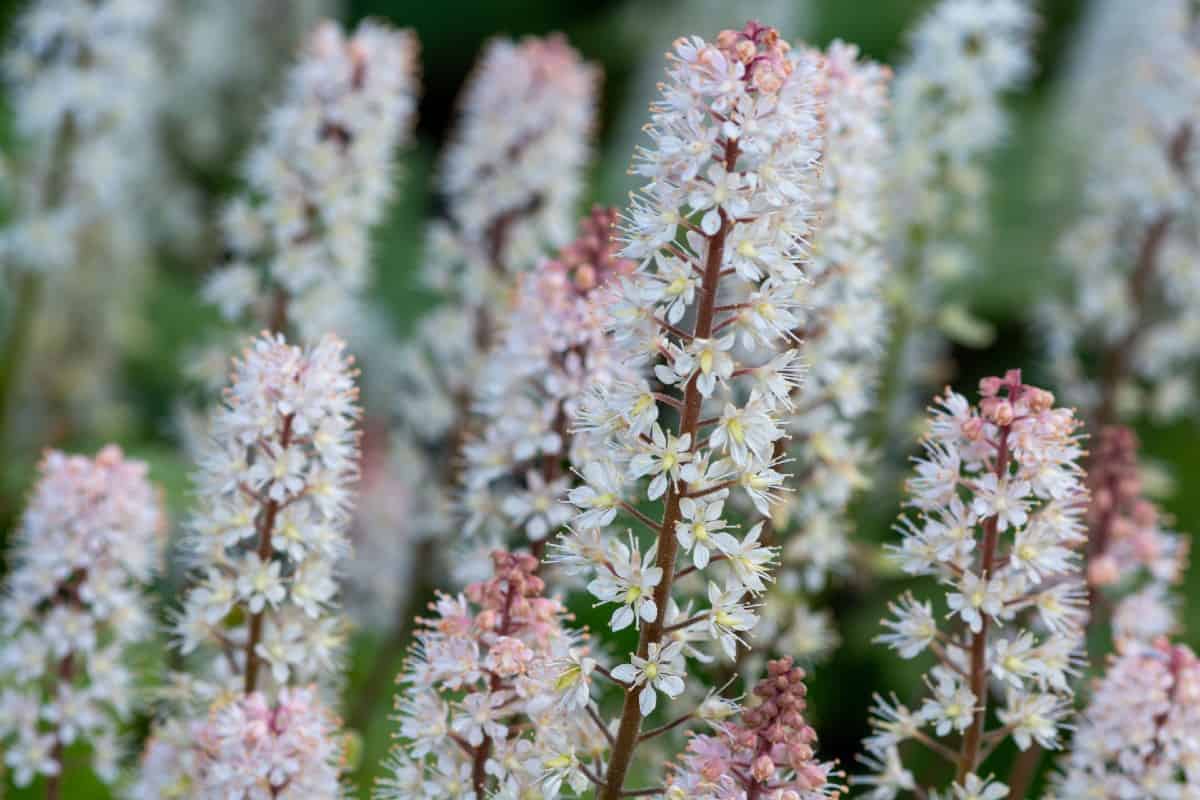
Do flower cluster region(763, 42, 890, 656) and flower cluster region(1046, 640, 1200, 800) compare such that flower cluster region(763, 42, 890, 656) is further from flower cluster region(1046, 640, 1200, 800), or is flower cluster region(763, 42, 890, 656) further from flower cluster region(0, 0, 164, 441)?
flower cluster region(0, 0, 164, 441)

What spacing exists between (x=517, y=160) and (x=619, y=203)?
2.11 meters

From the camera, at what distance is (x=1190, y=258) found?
12.0 feet

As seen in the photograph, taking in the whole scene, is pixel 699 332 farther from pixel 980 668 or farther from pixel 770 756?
pixel 980 668

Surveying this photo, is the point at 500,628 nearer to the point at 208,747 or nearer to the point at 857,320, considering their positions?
the point at 208,747

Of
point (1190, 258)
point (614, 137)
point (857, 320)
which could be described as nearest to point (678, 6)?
point (614, 137)

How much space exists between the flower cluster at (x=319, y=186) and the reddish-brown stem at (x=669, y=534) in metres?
1.32

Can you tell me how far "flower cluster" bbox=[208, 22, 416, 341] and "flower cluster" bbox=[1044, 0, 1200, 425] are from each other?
177cm

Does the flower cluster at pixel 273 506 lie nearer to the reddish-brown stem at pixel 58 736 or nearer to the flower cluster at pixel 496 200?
the reddish-brown stem at pixel 58 736

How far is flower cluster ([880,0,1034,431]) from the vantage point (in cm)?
331

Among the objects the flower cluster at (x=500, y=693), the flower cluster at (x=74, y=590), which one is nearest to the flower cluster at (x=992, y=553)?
the flower cluster at (x=500, y=693)

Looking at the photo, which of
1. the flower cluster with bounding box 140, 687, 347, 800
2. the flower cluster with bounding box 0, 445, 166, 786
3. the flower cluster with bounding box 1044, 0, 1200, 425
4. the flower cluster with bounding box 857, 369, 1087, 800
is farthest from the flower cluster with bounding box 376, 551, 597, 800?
the flower cluster with bounding box 1044, 0, 1200, 425

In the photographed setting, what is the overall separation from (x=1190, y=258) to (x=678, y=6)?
114 inches

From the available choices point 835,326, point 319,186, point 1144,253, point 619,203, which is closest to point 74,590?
point 319,186

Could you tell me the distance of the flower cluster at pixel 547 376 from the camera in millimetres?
2371
